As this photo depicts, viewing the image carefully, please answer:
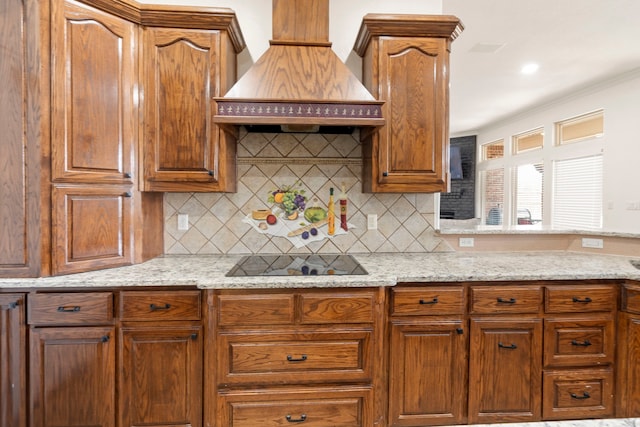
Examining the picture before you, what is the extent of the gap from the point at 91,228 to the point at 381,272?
1646 mm

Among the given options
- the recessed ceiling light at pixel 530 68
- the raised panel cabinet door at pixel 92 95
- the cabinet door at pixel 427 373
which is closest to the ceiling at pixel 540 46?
the recessed ceiling light at pixel 530 68

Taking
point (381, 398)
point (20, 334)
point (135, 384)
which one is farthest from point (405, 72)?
point (20, 334)

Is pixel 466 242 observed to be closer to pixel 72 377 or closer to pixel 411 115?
pixel 411 115

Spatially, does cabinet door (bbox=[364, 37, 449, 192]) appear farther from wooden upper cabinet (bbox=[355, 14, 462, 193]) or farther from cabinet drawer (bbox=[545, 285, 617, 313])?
cabinet drawer (bbox=[545, 285, 617, 313])

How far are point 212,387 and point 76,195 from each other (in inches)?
49.4

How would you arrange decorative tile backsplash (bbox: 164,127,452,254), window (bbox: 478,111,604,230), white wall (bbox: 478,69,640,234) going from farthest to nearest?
window (bbox: 478,111,604,230), white wall (bbox: 478,69,640,234), decorative tile backsplash (bbox: 164,127,452,254)

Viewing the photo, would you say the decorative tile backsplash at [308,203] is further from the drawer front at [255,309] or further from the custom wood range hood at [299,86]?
the drawer front at [255,309]

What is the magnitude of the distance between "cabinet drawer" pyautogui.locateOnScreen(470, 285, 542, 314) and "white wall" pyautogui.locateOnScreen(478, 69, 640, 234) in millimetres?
3337

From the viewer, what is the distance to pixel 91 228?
1.93 meters

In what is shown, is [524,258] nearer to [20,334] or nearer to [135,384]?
[135,384]

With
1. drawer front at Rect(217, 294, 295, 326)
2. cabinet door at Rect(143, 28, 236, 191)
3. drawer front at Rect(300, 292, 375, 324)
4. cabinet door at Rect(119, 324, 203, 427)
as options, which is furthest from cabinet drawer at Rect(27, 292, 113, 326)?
drawer front at Rect(300, 292, 375, 324)

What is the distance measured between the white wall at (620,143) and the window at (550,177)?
16 cm

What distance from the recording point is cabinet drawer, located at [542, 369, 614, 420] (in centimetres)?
197

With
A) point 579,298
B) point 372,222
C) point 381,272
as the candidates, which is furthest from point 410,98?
point 579,298
